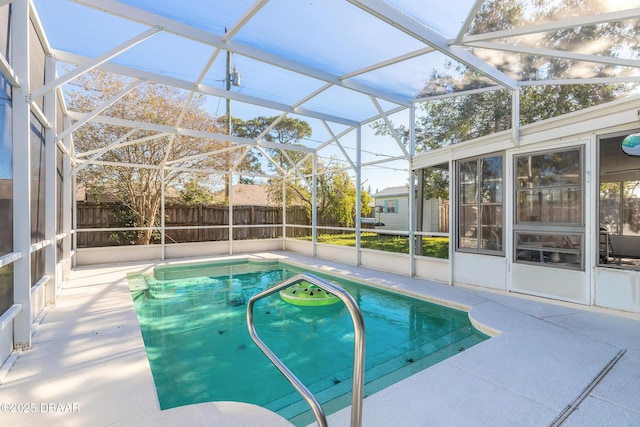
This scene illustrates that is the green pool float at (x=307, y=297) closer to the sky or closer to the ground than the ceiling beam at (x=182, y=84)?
closer to the ground

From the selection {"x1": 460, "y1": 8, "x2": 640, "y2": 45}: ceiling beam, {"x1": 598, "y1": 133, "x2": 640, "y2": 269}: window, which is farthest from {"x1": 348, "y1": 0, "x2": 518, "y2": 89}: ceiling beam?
{"x1": 598, "y1": 133, "x2": 640, "y2": 269}: window

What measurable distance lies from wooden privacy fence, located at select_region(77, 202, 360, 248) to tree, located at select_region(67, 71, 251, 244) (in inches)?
16.1

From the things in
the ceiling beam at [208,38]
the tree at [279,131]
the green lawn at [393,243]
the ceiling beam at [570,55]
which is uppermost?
the tree at [279,131]

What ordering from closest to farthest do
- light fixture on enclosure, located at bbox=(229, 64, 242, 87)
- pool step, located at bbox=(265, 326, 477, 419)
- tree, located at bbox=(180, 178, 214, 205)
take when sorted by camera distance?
pool step, located at bbox=(265, 326, 477, 419) < light fixture on enclosure, located at bbox=(229, 64, 242, 87) < tree, located at bbox=(180, 178, 214, 205)

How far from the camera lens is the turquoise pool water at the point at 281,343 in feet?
9.00

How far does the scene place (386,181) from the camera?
12.4m

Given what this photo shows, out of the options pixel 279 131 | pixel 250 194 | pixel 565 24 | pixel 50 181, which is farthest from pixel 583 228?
pixel 250 194

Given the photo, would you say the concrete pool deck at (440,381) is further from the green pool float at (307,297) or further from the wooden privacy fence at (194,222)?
the wooden privacy fence at (194,222)

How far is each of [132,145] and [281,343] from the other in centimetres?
848

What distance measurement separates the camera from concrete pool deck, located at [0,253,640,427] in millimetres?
1995

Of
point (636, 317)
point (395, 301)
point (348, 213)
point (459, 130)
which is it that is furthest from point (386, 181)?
point (636, 317)

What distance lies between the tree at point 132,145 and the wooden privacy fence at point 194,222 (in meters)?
0.41

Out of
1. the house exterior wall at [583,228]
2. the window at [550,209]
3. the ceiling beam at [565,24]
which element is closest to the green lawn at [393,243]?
the house exterior wall at [583,228]

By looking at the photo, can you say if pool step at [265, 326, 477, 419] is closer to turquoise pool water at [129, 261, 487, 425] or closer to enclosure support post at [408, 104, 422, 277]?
turquoise pool water at [129, 261, 487, 425]
